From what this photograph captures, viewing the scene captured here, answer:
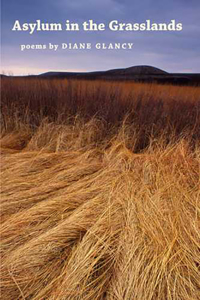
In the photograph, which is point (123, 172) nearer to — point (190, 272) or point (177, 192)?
point (177, 192)

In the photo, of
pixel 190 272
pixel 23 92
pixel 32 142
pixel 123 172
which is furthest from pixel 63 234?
pixel 23 92

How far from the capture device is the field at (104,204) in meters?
1.03

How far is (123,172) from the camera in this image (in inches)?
72.2

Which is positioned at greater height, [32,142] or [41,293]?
[32,142]

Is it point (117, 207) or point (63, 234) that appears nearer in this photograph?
point (63, 234)

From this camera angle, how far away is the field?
1.03 metres

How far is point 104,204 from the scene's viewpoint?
4.86ft

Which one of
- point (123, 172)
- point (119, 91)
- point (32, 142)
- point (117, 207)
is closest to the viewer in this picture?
point (117, 207)

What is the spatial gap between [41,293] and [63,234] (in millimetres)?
294

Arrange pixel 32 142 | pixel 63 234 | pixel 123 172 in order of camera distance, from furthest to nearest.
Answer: pixel 32 142 < pixel 123 172 < pixel 63 234

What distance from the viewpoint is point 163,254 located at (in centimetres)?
108

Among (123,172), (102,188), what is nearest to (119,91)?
(123,172)

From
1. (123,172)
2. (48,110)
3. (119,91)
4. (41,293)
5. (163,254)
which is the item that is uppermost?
(119,91)

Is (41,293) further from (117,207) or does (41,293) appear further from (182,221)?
(182,221)
